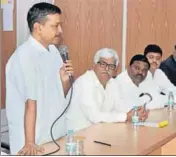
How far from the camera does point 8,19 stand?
3.63 meters

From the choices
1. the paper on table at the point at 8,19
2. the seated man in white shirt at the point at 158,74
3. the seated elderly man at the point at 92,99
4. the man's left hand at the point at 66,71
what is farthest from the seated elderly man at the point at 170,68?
the man's left hand at the point at 66,71

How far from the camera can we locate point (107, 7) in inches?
168

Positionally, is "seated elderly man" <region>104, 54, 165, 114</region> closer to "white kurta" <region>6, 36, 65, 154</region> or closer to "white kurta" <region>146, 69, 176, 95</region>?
"white kurta" <region>146, 69, 176, 95</region>

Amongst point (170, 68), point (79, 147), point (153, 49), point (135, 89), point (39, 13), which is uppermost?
point (39, 13)

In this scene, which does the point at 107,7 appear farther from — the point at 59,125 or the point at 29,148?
the point at 29,148

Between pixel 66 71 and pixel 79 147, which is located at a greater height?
pixel 66 71

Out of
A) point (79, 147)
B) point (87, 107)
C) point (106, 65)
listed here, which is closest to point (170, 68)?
point (106, 65)

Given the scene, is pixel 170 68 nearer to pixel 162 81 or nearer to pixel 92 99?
pixel 162 81

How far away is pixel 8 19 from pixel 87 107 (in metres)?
1.37

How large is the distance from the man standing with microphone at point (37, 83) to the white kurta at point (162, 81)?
1676mm

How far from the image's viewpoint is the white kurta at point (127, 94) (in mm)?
3049

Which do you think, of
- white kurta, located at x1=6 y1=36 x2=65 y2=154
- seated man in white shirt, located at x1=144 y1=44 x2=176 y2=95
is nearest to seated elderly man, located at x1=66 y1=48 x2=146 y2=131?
white kurta, located at x1=6 y1=36 x2=65 y2=154

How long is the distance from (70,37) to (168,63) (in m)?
1.09

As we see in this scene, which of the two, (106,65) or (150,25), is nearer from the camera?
(106,65)
